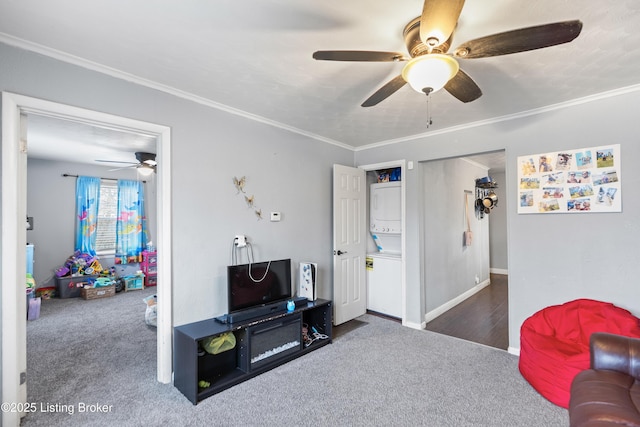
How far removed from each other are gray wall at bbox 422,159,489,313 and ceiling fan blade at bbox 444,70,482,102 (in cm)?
202

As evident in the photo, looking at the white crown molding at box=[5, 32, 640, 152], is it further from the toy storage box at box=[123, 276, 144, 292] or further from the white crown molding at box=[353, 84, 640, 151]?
the toy storage box at box=[123, 276, 144, 292]

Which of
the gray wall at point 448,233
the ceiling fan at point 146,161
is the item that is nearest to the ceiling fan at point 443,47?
the gray wall at point 448,233

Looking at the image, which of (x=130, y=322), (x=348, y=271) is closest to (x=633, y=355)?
(x=348, y=271)

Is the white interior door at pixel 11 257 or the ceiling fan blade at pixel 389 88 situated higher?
the ceiling fan blade at pixel 389 88

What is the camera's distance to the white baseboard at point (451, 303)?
4.00 m

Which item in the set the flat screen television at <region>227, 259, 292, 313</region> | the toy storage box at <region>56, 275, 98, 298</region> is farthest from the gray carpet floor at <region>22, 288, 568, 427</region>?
the toy storage box at <region>56, 275, 98, 298</region>

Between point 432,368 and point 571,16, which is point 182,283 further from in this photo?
point 571,16

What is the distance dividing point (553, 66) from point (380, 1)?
1461mm

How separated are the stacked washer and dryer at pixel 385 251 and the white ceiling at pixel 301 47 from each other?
1.60 m

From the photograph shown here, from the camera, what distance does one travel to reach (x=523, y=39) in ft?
4.32

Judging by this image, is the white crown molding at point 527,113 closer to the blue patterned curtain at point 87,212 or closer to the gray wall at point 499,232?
the gray wall at point 499,232

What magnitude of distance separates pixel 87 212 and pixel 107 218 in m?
0.33

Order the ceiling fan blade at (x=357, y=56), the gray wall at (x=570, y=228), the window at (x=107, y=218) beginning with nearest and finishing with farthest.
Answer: the ceiling fan blade at (x=357, y=56) → the gray wall at (x=570, y=228) → the window at (x=107, y=218)

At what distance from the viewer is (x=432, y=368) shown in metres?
2.69
